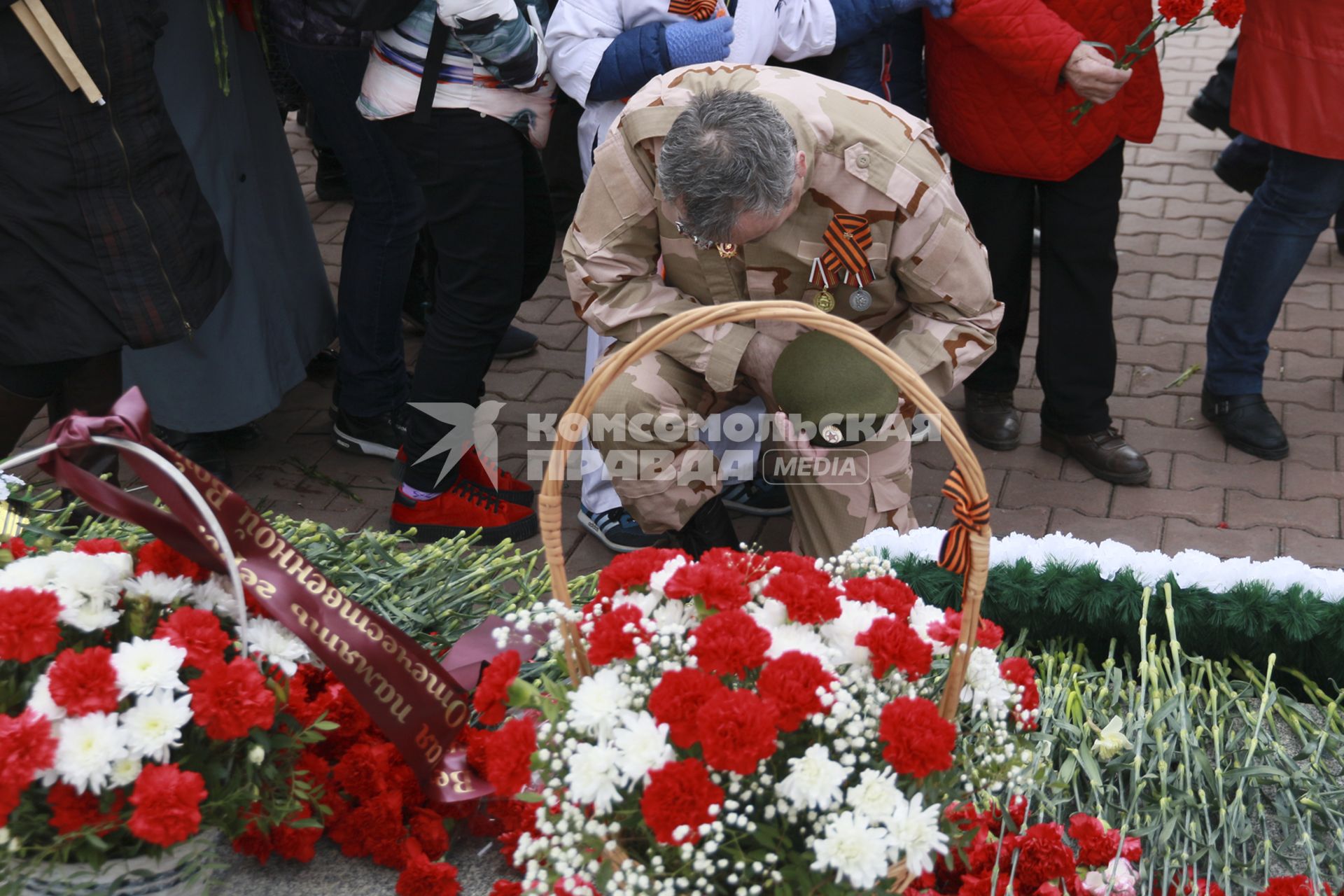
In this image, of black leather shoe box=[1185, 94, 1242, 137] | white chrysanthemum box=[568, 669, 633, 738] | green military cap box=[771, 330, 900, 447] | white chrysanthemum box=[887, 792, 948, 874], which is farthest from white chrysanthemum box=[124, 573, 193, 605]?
black leather shoe box=[1185, 94, 1242, 137]

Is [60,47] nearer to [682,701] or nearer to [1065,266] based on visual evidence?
[682,701]

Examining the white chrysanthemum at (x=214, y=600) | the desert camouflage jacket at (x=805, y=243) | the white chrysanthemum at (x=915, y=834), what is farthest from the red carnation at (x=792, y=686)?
the desert camouflage jacket at (x=805, y=243)

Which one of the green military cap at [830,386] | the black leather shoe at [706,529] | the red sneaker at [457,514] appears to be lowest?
the red sneaker at [457,514]

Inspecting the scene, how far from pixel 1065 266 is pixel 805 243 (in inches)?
43.2

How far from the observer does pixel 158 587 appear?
141 cm

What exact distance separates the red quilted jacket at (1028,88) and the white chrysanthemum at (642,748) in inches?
84.7

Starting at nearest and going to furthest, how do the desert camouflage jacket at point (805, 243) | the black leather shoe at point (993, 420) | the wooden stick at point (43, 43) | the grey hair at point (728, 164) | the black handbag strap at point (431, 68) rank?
1. the grey hair at point (728, 164)
2. the wooden stick at point (43, 43)
3. the desert camouflage jacket at point (805, 243)
4. the black handbag strap at point (431, 68)
5. the black leather shoe at point (993, 420)

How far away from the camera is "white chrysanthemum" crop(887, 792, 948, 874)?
1.22 metres

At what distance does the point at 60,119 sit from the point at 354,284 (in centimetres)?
97

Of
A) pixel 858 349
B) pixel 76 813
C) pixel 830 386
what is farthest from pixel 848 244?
pixel 76 813

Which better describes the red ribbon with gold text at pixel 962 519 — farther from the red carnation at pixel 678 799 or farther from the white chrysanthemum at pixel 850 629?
→ the red carnation at pixel 678 799

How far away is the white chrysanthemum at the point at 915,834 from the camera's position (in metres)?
1.22

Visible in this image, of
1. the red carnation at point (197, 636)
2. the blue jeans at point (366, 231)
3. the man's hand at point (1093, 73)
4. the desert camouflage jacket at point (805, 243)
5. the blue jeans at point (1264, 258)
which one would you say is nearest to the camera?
the red carnation at point (197, 636)

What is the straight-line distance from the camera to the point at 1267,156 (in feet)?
13.8
